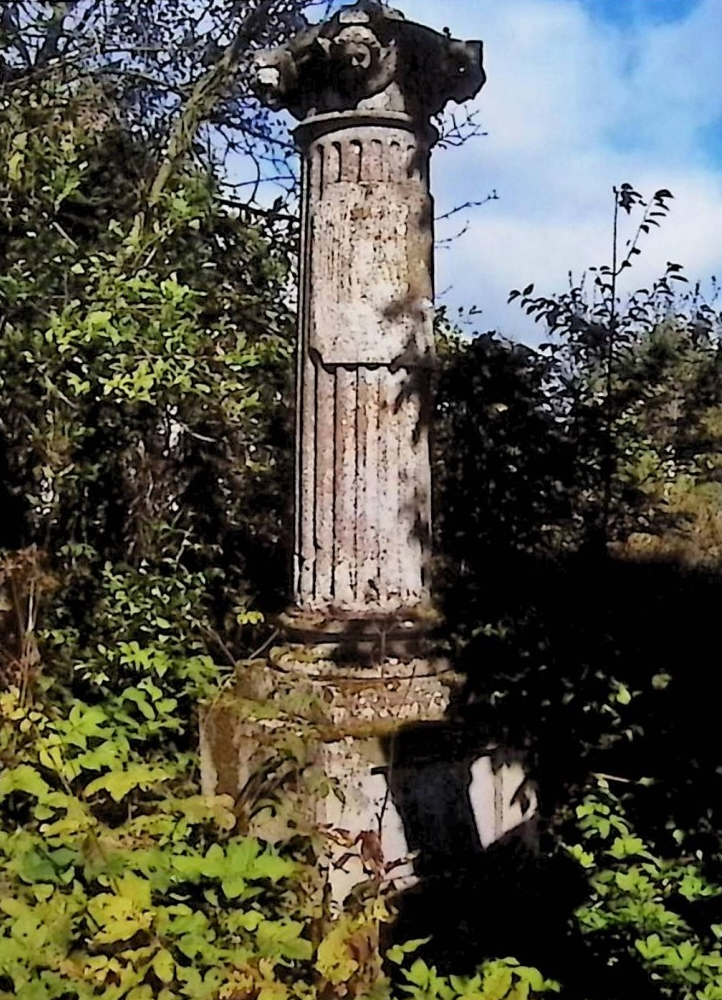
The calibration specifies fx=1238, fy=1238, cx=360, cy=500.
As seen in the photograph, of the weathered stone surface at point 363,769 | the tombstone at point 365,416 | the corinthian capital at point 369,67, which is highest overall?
the corinthian capital at point 369,67

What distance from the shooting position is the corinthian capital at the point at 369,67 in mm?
4219

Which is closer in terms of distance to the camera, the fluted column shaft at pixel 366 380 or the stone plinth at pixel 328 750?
the stone plinth at pixel 328 750

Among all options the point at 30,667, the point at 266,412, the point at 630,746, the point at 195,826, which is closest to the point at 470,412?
the point at 266,412

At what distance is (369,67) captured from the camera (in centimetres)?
425

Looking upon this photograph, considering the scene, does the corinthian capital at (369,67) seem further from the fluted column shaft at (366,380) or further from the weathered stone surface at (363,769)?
the weathered stone surface at (363,769)

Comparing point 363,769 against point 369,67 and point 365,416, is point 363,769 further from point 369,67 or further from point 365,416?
point 369,67

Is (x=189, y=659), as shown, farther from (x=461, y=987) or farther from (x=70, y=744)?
(x=461, y=987)

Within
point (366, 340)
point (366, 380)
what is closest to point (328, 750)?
point (366, 380)

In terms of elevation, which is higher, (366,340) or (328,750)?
(366,340)

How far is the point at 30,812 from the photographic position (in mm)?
4109

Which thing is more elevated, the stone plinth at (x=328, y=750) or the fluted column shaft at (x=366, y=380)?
the fluted column shaft at (x=366, y=380)

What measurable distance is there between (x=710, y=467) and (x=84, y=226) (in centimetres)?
333

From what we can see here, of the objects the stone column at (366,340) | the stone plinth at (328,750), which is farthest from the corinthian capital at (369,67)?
the stone plinth at (328,750)

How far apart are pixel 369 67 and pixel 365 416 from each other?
1.20m
